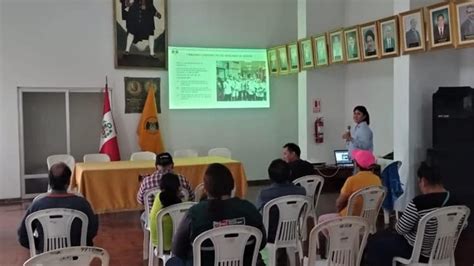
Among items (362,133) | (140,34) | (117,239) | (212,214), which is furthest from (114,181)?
(212,214)

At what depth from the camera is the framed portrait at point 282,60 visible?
8758 mm

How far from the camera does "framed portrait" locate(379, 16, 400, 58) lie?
6.21m

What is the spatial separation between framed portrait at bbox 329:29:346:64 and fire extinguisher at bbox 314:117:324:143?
131 centimetres

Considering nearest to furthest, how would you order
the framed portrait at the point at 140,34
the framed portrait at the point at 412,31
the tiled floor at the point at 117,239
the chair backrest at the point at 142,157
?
the tiled floor at the point at 117,239, the framed portrait at the point at 412,31, the chair backrest at the point at 142,157, the framed portrait at the point at 140,34

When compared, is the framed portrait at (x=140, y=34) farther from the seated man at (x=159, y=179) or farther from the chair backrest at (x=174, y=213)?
the chair backrest at (x=174, y=213)

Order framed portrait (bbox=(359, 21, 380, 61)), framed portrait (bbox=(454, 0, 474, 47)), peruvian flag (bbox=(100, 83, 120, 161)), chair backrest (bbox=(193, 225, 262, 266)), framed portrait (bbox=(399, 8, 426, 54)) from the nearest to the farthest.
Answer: chair backrest (bbox=(193, 225, 262, 266))
framed portrait (bbox=(454, 0, 474, 47))
framed portrait (bbox=(399, 8, 426, 54))
framed portrait (bbox=(359, 21, 380, 61))
peruvian flag (bbox=(100, 83, 120, 161))

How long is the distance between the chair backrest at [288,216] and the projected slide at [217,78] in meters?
5.25

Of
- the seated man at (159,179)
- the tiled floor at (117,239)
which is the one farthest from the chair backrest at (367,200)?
the seated man at (159,179)

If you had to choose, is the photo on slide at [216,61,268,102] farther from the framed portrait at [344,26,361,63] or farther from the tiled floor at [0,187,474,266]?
the tiled floor at [0,187,474,266]

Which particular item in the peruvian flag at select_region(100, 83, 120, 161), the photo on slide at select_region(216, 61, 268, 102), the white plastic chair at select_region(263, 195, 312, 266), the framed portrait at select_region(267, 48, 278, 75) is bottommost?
the white plastic chair at select_region(263, 195, 312, 266)

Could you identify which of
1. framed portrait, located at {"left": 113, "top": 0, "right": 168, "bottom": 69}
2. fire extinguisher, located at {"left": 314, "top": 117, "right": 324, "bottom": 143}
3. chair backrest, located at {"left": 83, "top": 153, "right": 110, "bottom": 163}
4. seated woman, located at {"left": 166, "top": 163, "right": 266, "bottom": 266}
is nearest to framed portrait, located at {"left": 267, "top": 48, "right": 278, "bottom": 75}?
fire extinguisher, located at {"left": 314, "top": 117, "right": 324, "bottom": 143}

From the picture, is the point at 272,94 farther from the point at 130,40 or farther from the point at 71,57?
the point at 71,57

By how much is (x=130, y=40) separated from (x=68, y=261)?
Answer: 22.0ft

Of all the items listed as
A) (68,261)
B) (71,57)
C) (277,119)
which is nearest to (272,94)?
(277,119)
